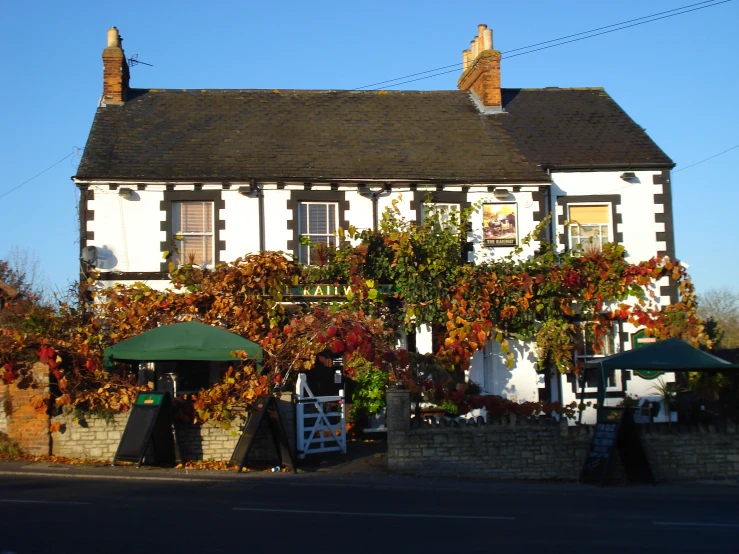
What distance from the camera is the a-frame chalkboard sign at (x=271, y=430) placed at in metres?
13.0

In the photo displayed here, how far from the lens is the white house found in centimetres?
1767

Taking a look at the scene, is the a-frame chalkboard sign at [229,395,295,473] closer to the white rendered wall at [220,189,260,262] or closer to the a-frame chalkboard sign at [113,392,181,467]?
the a-frame chalkboard sign at [113,392,181,467]

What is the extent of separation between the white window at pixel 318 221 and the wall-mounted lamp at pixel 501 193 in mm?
3691

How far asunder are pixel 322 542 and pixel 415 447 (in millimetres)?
5682

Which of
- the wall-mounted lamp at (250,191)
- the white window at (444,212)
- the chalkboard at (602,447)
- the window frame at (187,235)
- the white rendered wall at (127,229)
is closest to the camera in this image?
the chalkboard at (602,447)

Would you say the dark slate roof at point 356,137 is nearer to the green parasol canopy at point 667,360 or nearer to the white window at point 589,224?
the white window at point 589,224

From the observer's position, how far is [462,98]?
22000 millimetres

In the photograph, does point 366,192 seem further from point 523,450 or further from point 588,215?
point 523,450

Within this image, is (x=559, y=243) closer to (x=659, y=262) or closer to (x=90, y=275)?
(x=659, y=262)

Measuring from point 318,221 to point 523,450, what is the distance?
7.40 m

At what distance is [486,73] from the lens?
830 inches

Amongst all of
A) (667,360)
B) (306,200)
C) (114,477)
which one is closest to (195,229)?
(306,200)

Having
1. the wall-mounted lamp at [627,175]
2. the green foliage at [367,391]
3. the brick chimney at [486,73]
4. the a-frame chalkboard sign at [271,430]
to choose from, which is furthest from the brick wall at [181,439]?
the brick chimney at [486,73]

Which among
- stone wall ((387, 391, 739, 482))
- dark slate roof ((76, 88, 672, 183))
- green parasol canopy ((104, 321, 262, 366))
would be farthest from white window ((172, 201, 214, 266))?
stone wall ((387, 391, 739, 482))
